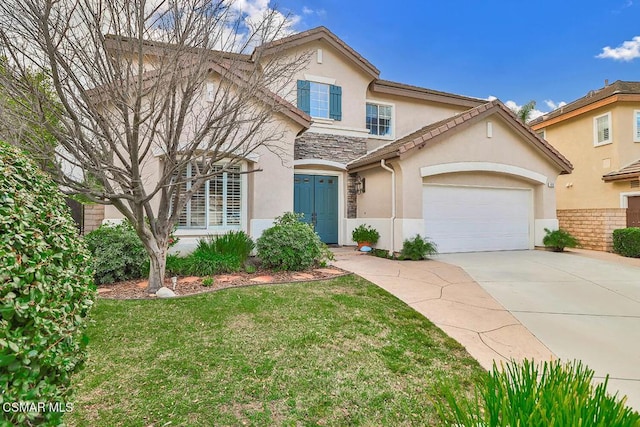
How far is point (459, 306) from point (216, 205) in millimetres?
7682

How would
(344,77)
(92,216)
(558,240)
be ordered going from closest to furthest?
(92,216)
(558,240)
(344,77)

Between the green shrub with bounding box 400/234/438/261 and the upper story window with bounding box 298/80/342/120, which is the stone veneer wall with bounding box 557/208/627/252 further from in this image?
the upper story window with bounding box 298/80/342/120

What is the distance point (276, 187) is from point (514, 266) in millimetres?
7870

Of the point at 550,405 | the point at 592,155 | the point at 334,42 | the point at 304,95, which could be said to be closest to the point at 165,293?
the point at 550,405

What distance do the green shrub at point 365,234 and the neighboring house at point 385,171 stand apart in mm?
339

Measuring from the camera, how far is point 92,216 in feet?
32.1

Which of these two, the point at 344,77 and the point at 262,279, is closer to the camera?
the point at 262,279

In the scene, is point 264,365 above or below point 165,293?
below

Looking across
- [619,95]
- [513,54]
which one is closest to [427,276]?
[619,95]

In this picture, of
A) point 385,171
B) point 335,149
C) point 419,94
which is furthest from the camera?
point 419,94

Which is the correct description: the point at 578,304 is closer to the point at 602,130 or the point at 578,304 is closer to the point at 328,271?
the point at 328,271

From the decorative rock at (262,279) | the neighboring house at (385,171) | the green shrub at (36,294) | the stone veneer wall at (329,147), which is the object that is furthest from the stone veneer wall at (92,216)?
the green shrub at (36,294)

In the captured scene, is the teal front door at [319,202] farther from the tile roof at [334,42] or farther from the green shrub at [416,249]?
the tile roof at [334,42]

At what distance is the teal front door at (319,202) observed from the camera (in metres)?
13.3
